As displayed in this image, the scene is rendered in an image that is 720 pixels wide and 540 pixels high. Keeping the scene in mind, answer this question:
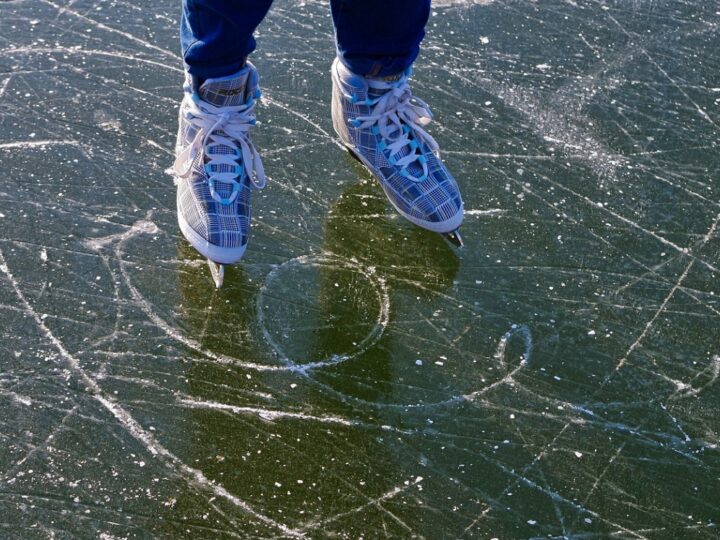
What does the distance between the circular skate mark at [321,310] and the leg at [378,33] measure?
1.33ft

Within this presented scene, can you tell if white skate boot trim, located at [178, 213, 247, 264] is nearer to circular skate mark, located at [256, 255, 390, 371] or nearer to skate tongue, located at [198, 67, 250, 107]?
circular skate mark, located at [256, 255, 390, 371]

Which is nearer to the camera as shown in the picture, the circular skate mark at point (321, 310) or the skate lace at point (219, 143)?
the circular skate mark at point (321, 310)

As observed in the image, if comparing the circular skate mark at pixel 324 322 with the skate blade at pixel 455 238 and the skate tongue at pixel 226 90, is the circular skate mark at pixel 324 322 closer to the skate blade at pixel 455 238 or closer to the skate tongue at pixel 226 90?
the skate blade at pixel 455 238

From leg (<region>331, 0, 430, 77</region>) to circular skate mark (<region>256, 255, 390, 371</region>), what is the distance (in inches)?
16.0

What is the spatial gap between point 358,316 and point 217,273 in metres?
0.28

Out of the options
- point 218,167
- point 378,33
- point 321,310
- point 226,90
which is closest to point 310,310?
point 321,310

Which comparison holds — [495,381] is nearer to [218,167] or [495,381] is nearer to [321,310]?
[321,310]

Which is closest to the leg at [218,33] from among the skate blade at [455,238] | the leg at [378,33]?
the leg at [378,33]

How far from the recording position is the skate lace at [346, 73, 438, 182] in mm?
2109

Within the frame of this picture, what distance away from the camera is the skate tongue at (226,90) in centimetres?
190

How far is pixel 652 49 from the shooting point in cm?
289

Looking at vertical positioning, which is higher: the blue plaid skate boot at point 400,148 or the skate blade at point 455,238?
the blue plaid skate boot at point 400,148

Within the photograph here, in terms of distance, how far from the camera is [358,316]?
6.24 ft

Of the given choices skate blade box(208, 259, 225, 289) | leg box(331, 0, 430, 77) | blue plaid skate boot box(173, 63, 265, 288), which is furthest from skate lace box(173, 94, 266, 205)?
leg box(331, 0, 430, 77)
